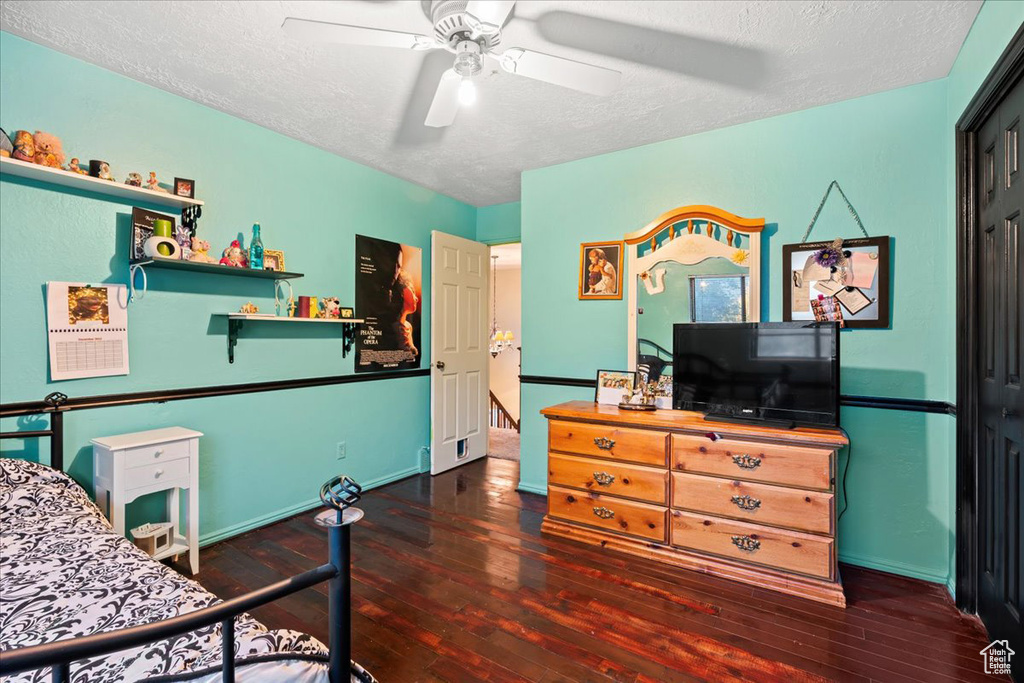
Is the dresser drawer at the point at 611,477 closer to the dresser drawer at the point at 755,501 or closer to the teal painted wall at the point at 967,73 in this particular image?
the dresser drawer at the point at 755,501

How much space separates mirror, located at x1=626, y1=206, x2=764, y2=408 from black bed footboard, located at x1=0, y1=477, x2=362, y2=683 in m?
2.46

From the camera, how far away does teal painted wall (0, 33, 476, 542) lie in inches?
85.0

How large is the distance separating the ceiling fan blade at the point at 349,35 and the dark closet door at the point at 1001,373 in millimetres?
2110

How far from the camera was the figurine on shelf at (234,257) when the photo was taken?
270 cm

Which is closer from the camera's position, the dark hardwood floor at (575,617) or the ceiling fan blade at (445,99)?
the dark hardwood floor at (575,617)

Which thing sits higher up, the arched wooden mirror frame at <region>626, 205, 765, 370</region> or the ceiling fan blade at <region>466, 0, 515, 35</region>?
Result: the ceiling fan blade at <region>466, 0, 515, 35</region>

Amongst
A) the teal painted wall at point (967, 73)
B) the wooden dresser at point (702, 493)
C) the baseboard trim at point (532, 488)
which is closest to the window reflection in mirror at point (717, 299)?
the wooden dresser at point (702, 493)

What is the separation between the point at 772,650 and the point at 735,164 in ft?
8.52

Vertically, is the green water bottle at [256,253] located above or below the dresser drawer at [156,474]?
above

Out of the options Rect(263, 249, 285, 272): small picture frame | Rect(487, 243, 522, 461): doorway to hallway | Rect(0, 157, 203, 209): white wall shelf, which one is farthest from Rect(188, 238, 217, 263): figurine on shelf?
Rect(487, 243, 522, 461): doorway to hallway

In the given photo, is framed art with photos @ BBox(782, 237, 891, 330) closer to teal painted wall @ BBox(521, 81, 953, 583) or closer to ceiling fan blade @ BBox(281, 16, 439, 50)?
teal painted wall @ BBox(521, 81, 953, 583)

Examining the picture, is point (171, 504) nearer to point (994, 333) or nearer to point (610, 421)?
point (610, 421)

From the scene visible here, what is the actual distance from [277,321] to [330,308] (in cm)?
37

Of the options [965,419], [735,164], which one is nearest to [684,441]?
[965,419]
